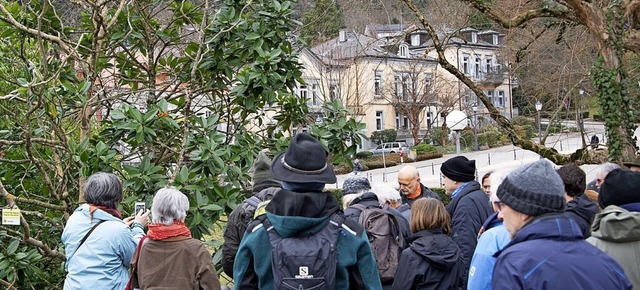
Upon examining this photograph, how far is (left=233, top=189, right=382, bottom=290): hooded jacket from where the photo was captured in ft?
11.0

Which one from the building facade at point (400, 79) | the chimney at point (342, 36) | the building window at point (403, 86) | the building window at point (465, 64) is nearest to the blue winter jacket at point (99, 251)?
the building facade at point (400, 79)

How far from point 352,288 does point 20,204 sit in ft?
14.8

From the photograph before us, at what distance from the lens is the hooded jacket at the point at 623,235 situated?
12.9ft

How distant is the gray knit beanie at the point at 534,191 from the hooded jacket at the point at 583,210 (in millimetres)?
2319

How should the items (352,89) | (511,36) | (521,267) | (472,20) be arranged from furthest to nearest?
(352,89)
(511,36)
(472,20)
(521,267)

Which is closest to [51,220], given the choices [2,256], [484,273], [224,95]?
[2,256]

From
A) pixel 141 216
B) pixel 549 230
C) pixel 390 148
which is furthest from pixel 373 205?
pixel 390 148

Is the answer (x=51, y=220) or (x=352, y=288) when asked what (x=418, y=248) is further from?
(x=51, y=220)

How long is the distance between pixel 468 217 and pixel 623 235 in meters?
1.76

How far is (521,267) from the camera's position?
2.75 meters

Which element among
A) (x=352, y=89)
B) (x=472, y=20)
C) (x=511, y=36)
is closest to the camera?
(x=472, y=20)

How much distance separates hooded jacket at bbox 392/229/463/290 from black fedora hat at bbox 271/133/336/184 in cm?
155

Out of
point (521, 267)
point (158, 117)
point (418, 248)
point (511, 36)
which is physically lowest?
point (418, 248)

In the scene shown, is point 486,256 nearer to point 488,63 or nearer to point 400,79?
point 400,79
